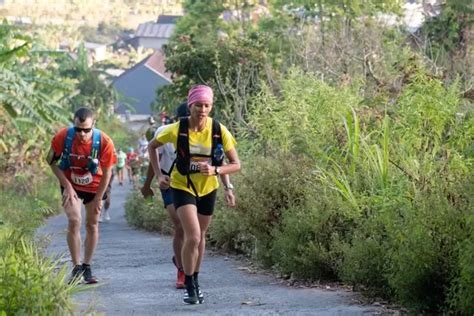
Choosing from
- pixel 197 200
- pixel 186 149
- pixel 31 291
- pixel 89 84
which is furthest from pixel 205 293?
pixel 89 84

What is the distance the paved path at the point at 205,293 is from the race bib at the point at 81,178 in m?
1.03

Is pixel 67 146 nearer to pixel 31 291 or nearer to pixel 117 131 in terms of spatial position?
pixel 31 291

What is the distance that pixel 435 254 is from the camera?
9.03 metres

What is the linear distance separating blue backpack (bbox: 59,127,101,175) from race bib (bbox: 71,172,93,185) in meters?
0.07

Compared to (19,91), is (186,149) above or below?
below

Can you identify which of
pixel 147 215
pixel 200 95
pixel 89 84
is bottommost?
pixel 147 215

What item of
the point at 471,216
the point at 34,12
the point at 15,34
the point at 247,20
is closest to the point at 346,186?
the point at 471,216

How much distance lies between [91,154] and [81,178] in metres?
0.27

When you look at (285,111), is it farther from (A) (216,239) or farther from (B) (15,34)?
(B) (15,34)

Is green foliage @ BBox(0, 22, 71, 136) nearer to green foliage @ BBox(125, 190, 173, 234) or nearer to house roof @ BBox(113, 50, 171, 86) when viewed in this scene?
green foliage @ BBox(125, 190, 173, 234)

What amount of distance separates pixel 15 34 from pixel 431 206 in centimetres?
1511

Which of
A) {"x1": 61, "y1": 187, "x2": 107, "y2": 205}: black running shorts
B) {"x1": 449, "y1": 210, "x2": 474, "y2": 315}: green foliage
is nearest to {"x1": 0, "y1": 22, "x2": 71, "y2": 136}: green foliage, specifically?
{"x1": 61, "y1": 187, "x2": 107, "y2": 205}: black running shorts

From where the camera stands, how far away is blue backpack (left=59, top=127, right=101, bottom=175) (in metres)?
12.1

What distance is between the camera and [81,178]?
40.1 feet
